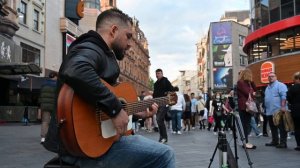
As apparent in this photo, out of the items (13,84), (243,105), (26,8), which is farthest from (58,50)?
(243,105)

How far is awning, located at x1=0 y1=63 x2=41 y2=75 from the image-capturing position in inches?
Result: 940

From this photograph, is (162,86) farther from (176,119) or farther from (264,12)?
(264,12)

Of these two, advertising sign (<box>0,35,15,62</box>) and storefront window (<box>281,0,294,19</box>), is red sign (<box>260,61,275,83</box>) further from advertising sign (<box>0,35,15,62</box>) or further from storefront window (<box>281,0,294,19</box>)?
advertising sign (<box>0,35,15,62</box>)

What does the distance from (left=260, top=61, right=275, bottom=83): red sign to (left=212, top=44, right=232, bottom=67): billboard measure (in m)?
31.4

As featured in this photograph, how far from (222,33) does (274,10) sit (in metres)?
31.9

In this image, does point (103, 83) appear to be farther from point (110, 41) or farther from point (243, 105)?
point (243, 105)

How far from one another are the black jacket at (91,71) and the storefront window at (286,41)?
31.4 m

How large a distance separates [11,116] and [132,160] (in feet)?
84.6

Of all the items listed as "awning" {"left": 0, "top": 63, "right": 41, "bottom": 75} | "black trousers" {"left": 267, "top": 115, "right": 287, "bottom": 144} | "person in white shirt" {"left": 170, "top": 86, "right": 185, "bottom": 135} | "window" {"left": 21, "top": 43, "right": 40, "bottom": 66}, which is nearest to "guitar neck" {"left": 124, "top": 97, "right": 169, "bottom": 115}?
"black trousers" {"left": 267, "top": 115, "right": 287, "bottom": 144}

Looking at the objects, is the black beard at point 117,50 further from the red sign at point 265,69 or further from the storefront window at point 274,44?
the storefront window at point 274,44

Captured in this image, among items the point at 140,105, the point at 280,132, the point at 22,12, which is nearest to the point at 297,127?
the point at 280,132

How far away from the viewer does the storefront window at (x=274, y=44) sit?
3431 centimetres

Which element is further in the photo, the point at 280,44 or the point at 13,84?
the point at 280,44

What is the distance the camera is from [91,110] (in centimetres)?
279
